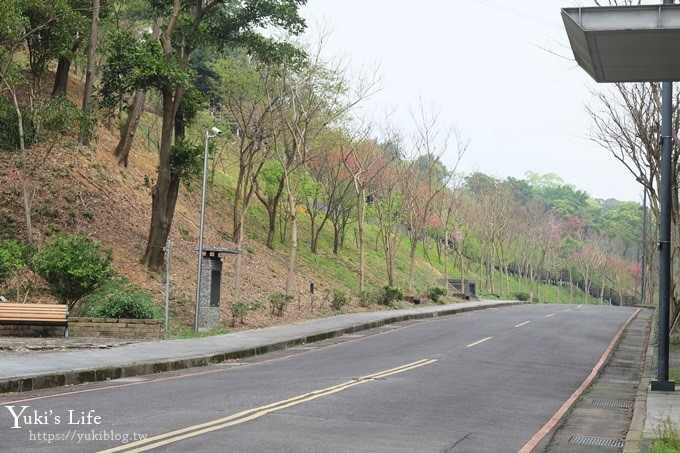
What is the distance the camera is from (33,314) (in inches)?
840

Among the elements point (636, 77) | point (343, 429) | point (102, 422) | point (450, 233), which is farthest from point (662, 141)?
point (450, 233)

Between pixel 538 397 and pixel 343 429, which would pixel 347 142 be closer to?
pixel 538 397

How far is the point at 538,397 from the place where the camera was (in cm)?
1447

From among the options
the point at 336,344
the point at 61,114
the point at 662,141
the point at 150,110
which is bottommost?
the point at 336,344

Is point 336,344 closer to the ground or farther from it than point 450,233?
closer to the ground

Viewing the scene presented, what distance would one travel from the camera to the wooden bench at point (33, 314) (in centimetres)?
2131

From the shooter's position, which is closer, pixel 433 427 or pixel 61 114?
pixel 433 427

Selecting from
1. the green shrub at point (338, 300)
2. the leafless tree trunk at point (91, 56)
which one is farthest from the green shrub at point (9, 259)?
the green shrub at point (338, 300)

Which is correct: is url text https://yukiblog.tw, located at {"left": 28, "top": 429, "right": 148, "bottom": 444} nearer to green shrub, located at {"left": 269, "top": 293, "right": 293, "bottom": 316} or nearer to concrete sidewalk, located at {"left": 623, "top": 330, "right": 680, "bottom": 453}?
concrete sidewalk, located at {"left": 623, "top": 330, "right": 680, "bottom": 453}

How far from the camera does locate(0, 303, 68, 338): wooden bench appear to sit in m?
21.3

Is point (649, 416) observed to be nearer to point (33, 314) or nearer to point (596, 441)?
point (596, 441)

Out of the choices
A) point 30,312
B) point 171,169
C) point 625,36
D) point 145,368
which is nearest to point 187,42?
point 171,169

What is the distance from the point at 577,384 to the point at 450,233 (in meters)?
67.0

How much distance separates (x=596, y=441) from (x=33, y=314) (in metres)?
15.6
